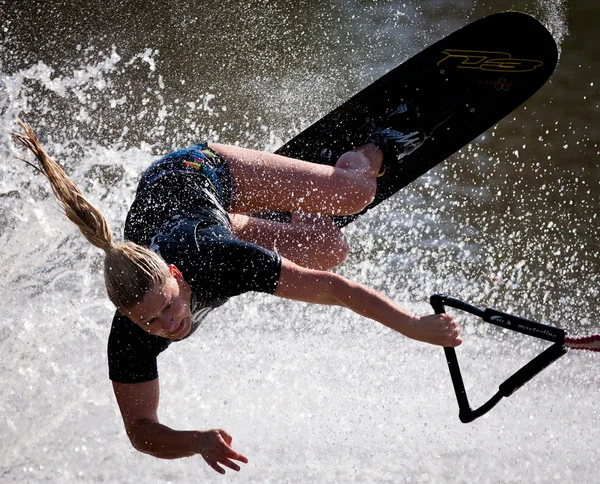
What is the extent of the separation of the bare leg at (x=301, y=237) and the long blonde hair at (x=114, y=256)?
2.43 feet

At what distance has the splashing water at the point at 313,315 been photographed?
3.22 meters

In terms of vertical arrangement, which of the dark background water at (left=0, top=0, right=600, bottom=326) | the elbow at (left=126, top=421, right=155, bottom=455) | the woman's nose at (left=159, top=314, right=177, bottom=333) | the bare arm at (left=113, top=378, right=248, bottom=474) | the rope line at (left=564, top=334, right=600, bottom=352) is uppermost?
the woman's nose at (left=159, top=314, right=177, bottom=333)

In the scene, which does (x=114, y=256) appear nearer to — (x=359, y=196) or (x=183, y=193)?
(x=183, y=193)

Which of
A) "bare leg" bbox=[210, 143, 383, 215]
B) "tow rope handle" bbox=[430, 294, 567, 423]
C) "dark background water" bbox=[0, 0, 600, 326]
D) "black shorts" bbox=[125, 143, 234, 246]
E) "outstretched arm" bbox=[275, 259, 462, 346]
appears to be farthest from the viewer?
"dark background water" bbox=[0, 0, 600, 326]

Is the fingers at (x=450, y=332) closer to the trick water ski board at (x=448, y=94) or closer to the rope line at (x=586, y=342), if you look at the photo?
the rope line at (x=586, y=342)

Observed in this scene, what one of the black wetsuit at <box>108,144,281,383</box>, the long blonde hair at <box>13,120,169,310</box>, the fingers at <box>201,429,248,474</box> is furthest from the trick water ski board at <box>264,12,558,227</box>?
the fingers at <box>201,429,248,474</box>

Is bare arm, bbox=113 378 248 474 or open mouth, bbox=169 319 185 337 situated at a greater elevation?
open mouth, bbox=169 319 185 337

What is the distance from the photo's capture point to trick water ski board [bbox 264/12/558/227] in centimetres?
363

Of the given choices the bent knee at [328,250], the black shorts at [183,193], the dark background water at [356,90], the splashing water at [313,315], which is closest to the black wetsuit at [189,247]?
the black shorts at [183,193]

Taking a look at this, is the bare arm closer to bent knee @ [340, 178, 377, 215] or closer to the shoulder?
the shoulder

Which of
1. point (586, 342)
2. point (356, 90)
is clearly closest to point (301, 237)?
point (586, 342)

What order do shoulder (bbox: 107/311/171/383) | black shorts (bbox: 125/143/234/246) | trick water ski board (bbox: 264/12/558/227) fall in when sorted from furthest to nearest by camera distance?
1. trick water ski board (bbox: 264/12/558/227)
2. black shorts (bbox: 125/143/234/246)
3. shoulder (bbox: 107/311/171/383)

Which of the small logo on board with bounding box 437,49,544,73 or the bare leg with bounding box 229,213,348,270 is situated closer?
the bare leg with bounding box 229,213,348,270

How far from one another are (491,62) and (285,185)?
1.31m
